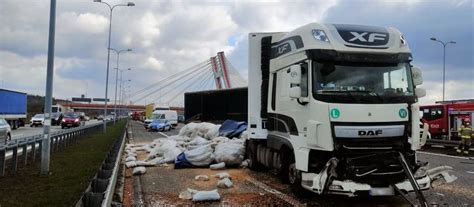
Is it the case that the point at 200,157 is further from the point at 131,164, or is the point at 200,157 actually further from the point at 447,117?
the point at 447,117

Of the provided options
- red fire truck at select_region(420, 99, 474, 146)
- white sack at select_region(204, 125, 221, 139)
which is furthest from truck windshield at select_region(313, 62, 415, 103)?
red fire truck at select_region(420, 99, 474, 146)

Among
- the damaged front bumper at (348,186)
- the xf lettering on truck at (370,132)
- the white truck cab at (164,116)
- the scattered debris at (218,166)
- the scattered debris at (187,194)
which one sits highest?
the white truck cab at (164,116)

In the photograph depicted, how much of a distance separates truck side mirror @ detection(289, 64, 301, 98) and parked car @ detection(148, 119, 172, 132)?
37.5 meters

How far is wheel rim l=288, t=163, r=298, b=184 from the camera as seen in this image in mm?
8848

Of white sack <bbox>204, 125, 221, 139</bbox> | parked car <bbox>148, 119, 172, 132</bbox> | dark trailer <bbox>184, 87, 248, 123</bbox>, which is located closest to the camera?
white sack <bbox>204, 125, 221, 139</bbox>

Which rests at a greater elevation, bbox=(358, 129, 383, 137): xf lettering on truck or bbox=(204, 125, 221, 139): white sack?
bbox=(358, 129, 383, 137): xf lettering on truck

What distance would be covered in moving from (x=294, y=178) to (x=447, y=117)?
28.1 meters

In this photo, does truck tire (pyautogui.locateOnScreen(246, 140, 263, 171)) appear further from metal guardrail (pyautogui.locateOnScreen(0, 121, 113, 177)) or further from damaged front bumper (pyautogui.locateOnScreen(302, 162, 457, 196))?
metal guardrail (pyautogui.locateOnScreen(0, 121, 113, 177))

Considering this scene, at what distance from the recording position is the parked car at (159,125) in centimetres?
4503

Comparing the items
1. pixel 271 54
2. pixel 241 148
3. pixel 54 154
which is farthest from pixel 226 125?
pixel 271 54

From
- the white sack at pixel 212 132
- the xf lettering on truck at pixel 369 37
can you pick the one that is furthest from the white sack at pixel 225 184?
the white sack at pixel 212 132

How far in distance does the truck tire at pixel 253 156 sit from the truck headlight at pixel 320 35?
4.56 meters

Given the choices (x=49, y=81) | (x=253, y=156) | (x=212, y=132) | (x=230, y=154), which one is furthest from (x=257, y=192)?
(x=212, y=132)

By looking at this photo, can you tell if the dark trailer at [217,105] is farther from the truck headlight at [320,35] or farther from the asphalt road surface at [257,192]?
the truck headlight at [320,35]
